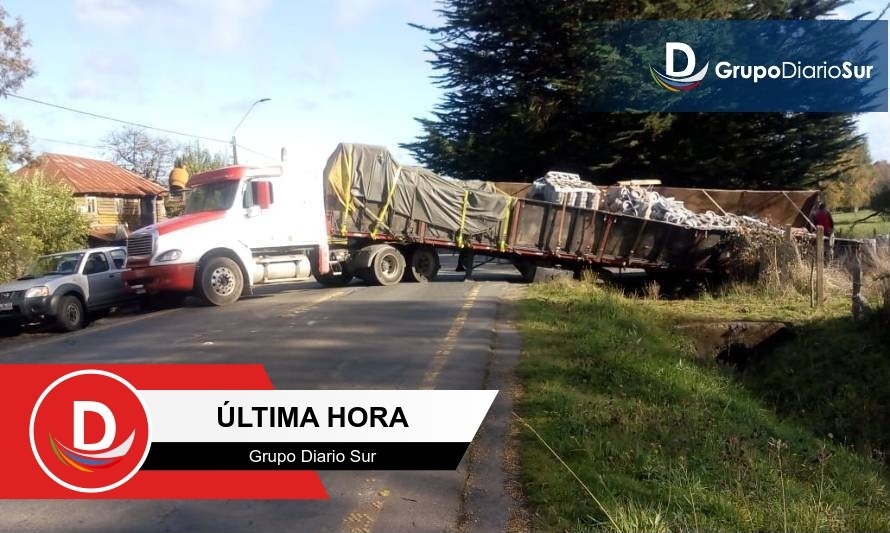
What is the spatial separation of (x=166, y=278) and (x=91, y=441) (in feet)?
32.9

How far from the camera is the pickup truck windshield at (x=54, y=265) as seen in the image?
1588 cm

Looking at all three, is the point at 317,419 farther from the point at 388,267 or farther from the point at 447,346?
the point at 388,267

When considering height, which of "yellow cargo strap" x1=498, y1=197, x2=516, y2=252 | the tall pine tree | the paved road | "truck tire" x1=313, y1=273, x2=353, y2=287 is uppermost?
the tall pine tree

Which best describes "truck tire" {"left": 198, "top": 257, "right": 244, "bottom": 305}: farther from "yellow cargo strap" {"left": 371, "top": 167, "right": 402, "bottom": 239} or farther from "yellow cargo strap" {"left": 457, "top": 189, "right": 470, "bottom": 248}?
"yellow cargo strap" {"left": 457, "top": 189, "right": 470, "bottom": 248}

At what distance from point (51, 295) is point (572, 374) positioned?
10690mm

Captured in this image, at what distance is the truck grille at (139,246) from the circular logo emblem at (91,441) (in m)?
9.94

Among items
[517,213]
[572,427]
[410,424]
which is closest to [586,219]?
[517,213]

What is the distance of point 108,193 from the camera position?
38969mm

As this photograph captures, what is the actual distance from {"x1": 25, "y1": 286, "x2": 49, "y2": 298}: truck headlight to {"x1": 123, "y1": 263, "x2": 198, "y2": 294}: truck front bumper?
1.58 meters

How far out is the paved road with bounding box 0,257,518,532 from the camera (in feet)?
16.4

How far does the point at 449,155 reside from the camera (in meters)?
32.0

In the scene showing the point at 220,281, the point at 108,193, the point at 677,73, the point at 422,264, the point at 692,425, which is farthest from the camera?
the point at 108,193

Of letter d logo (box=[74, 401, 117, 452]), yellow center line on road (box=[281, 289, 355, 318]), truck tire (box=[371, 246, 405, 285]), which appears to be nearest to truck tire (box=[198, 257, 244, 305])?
yellow center line on road (box=[281, 289, 355, 318])

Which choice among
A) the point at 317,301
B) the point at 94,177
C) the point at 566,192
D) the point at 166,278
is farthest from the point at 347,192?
the point at 94,177
